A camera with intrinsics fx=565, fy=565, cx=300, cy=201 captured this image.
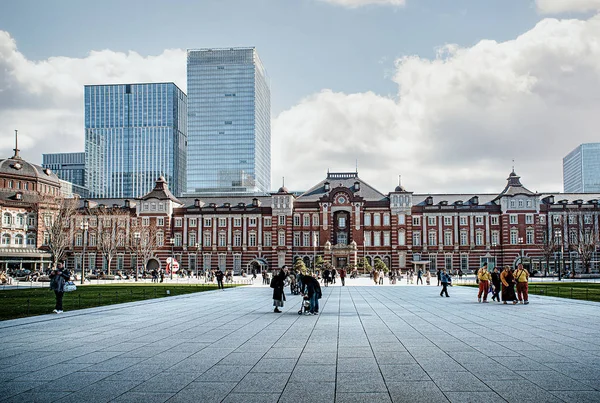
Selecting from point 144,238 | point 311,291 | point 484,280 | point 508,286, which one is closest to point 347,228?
point 144,238

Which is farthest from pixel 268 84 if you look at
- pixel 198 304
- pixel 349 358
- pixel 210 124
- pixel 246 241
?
pixel 349 358

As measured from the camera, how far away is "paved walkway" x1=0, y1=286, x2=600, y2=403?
28.7ft

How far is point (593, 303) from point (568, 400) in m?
20.2

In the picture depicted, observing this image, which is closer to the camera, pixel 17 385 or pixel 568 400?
pixel 568 400

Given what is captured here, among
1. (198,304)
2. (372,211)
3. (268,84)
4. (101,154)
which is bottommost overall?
(198,304)

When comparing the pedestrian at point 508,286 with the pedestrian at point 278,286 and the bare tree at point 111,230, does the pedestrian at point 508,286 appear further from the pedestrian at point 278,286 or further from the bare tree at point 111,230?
the bare tree at point 111,230

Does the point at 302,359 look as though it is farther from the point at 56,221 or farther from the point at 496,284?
the point at 56,221

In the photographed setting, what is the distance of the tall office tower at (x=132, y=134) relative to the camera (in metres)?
196

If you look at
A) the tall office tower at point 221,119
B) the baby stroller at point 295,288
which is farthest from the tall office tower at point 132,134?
the baby stroller at point 295,288

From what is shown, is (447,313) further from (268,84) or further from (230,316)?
(268,84)

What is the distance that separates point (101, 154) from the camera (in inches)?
7820

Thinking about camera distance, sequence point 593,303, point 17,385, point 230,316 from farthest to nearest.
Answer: point 593,303 → point 230,316 → point 17,385

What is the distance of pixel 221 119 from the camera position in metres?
165

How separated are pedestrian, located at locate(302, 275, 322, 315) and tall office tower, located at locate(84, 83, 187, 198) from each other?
591 feet
